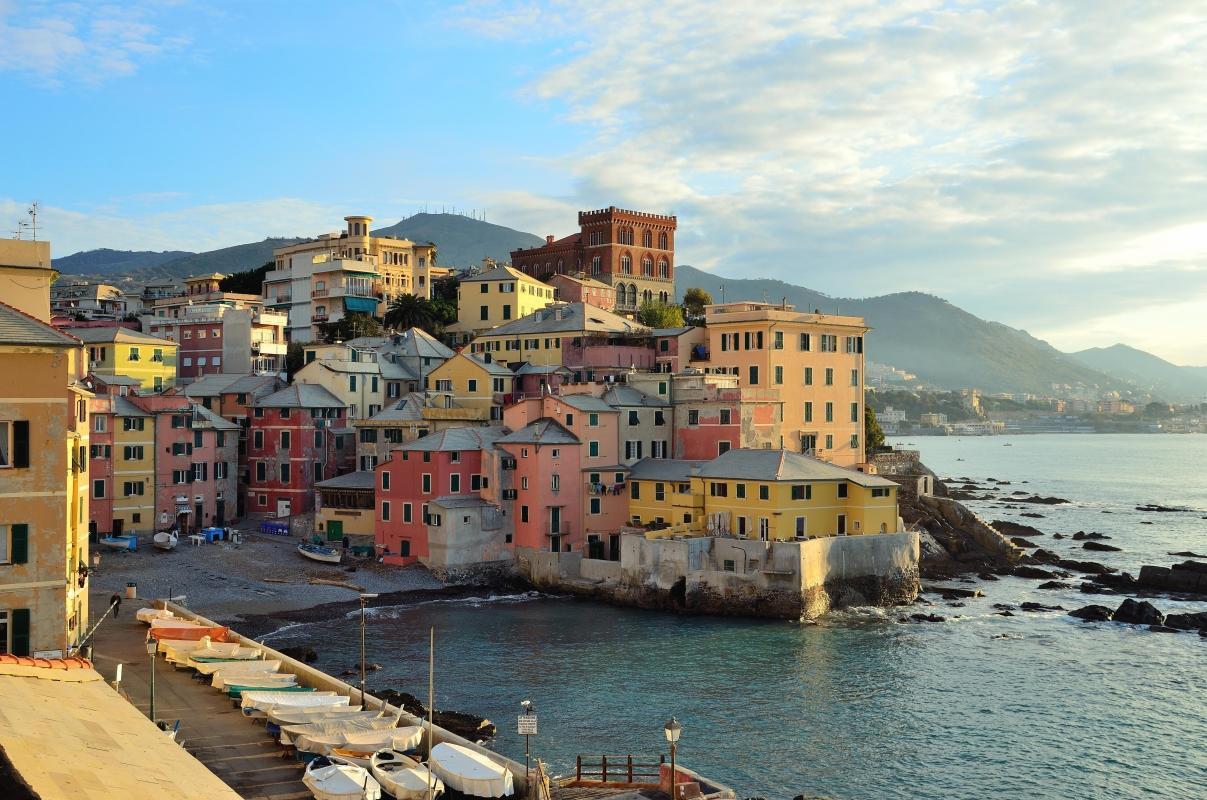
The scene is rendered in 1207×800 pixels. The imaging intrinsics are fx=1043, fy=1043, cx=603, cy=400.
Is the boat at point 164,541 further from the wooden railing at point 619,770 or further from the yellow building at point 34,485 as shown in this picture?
the wooden railing at point 619,770

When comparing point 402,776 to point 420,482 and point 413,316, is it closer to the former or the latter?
point 420,482

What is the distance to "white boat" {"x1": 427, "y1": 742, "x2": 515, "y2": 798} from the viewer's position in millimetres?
25984

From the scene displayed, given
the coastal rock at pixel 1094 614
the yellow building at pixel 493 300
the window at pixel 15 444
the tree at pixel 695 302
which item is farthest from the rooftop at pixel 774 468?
the tree at pixel 695 302

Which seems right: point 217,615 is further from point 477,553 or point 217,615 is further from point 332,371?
point 332,371

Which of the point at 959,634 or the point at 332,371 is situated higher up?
the point at 332,371

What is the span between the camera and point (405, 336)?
97812 mm

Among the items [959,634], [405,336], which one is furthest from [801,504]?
[405,336]

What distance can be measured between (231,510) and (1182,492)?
502 ft

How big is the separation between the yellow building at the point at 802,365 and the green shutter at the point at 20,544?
56585 mm

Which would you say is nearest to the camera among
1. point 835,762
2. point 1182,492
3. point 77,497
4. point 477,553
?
point 77,497

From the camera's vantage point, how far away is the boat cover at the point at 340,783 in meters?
24.0

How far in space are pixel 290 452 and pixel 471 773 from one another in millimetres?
59236

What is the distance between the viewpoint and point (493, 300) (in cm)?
10731

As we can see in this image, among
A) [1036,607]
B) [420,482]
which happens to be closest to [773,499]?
[1036,607]
